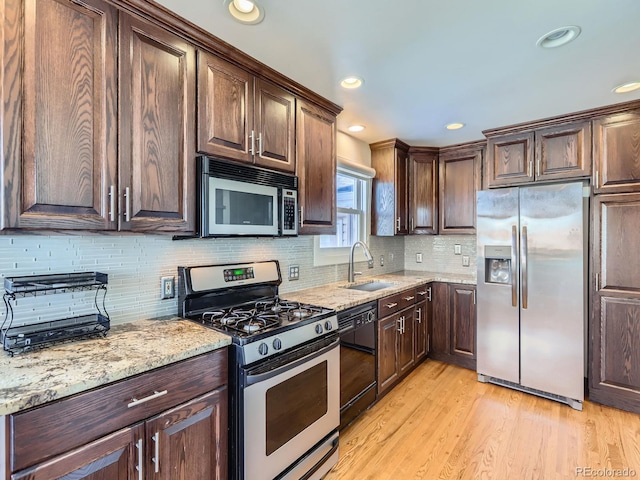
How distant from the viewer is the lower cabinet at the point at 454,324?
3236 mm

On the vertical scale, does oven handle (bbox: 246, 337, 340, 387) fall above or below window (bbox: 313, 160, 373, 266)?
below

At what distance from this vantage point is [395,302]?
2754mm

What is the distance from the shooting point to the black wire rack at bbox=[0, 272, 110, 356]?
122cm

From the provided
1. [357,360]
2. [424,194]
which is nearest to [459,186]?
[424,194]

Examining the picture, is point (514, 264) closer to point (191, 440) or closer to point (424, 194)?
point (424, 194)

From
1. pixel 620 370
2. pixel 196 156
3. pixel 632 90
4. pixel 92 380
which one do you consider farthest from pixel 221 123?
pixel 620 370

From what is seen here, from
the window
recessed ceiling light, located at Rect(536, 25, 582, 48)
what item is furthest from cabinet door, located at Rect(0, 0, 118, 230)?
recessed ceiling light, located at Rect(536, 25, 582, 48)

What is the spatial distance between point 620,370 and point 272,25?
137 inches

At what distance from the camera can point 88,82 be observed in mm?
1280

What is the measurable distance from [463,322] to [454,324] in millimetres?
98

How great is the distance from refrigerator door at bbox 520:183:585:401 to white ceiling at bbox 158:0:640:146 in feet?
2.68

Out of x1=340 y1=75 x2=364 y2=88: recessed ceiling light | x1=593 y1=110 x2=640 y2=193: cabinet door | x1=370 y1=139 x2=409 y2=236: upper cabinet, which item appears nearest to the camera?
x1=340 y1=75 x2=364 y2=88: recessed ceiling light

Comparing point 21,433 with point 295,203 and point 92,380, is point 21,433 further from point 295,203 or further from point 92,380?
point 295,203

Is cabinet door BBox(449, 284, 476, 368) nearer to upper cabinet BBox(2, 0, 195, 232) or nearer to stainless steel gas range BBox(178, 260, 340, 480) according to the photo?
stainless steel gas range BBox(178, 260, 340, 480)
